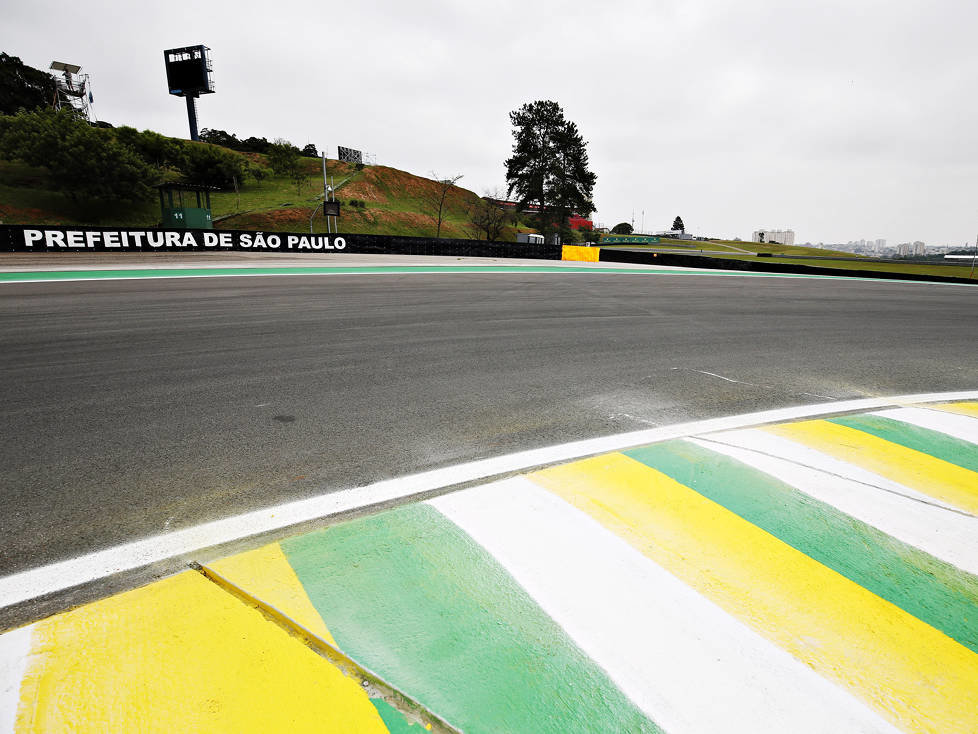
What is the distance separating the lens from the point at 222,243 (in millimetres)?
21203

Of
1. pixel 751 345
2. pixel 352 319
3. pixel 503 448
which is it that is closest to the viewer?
pixel 503 448

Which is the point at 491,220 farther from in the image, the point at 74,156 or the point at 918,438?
the point at 918,438

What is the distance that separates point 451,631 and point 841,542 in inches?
69.9

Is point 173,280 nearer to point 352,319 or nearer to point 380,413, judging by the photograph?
point 352,319

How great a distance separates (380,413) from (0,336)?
529cm

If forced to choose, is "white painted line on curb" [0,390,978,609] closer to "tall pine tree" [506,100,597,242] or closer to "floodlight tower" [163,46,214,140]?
"tall pine tree" [506,100,597,242]

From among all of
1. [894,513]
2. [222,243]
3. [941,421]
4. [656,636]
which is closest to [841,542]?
[894,513]

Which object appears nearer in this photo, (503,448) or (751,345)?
(503,448)

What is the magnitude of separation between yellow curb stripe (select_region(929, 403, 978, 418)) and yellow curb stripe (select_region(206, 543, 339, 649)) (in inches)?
196

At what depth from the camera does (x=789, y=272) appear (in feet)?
72.7

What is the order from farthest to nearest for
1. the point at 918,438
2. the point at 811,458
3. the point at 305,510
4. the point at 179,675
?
the point at 918,438 < the point at 811,458 < the point at 305,510 < the point at 179,675

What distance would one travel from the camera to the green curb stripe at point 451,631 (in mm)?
1399

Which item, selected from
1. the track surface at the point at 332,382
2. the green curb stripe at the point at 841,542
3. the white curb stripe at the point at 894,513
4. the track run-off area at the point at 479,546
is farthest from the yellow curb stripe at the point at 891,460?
the green curb stripe at the point at 841,542

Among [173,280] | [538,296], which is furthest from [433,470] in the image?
A: [173,280]
